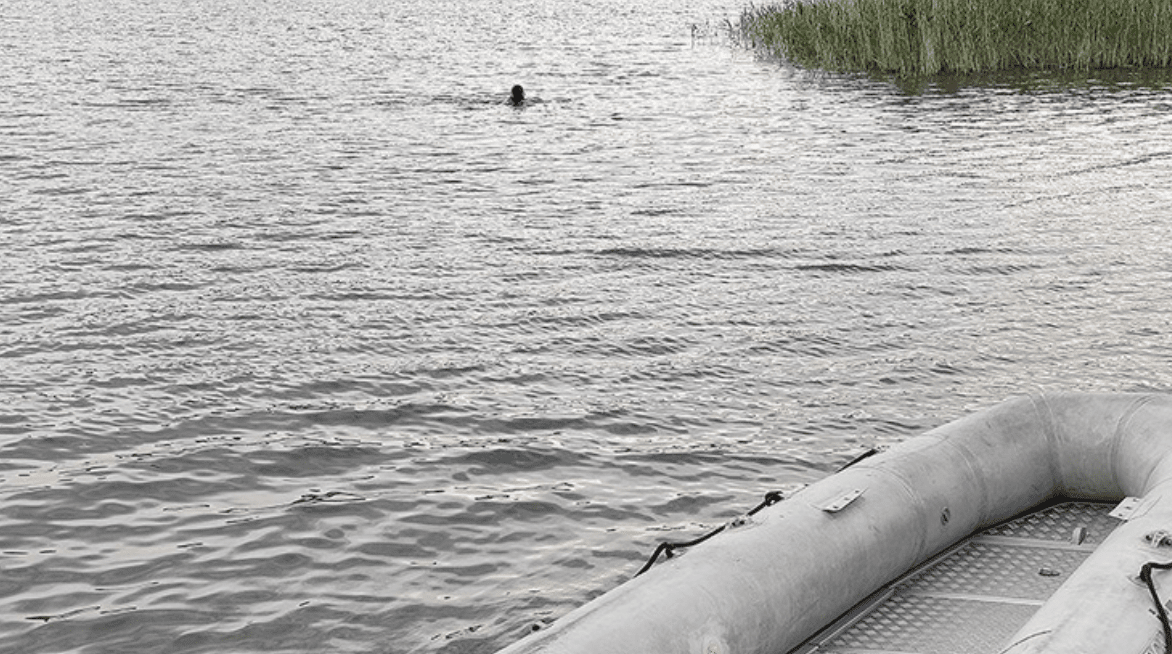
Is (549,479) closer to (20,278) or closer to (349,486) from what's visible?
(349,486)

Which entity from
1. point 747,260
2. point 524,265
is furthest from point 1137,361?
point 524,265

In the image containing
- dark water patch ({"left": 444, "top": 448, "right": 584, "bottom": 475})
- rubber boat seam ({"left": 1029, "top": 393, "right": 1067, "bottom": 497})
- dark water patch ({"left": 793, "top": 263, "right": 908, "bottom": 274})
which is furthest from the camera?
dark water patch ({"left": 793, "top": 263, "right": 908, "bottom": 274})

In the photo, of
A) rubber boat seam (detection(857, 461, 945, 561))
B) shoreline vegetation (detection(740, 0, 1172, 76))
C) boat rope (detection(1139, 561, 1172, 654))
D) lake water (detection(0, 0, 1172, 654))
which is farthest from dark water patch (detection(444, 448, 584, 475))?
shoreline vegetation (detection(740, 0, 1172, 76))

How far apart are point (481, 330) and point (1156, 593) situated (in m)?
6.42

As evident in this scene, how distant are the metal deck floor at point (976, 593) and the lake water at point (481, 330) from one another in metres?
1.48

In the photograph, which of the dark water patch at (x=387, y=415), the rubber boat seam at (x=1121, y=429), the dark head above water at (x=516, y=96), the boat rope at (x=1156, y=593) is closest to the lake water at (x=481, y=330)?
the dark water patch at (x=387, y=415)

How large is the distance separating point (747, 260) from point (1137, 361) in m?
→ 3.91

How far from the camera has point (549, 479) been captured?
7426mm

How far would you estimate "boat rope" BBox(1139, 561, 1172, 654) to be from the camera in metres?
4.07

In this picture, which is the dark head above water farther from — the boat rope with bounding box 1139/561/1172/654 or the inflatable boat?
the boat rope with bounding box 1139/561/1172/654

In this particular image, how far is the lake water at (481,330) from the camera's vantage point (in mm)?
6449

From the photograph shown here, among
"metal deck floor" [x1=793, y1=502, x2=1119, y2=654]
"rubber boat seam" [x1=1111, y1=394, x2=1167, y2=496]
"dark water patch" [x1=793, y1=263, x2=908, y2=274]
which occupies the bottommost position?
"metal deck floor" [x1=793, y1=502, x2=1119, y2=654]

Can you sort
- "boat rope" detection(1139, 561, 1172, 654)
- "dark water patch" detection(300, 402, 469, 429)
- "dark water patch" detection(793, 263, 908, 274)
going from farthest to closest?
1. "dark water patch" detection(793, 263, 908, 274)
2. "dark water patch" detection(300, 402, 469, 429)
3. "boat rope" detection(1139, 561, 1172, 654)

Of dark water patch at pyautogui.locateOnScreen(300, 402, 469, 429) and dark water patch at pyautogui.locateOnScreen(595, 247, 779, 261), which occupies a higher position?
dark water patch at pyautogui.locateOnScreen(595, 247, 779, 261)
